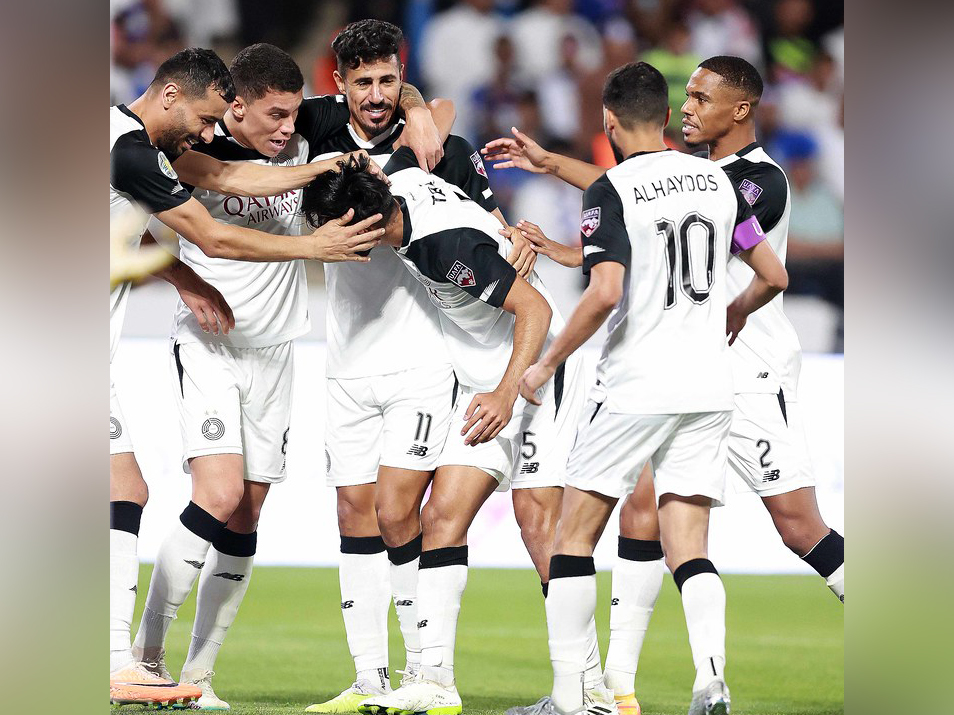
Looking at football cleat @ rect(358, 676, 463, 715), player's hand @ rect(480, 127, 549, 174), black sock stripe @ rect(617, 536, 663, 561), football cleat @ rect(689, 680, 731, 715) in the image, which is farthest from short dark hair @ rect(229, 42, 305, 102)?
football cleat @ rect(689, 680, 731, 715)

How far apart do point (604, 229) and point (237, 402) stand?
147 centimetres

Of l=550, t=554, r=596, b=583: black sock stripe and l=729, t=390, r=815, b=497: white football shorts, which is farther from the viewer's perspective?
l=729, t=390, r=815, b=497: white football shorts

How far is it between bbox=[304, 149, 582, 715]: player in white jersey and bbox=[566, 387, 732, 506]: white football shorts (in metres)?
0.28

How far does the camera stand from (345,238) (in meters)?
3.42

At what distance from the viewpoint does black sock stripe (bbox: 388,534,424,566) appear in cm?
373

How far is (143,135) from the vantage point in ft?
11.6

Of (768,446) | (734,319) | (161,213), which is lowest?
(768,446)

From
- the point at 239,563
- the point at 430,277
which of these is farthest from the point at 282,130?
the point at 239,563

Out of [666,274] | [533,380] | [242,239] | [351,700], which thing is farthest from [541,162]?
[351,700]

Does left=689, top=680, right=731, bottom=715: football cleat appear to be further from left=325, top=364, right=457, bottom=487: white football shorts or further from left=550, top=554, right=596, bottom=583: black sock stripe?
left=325, top=364, right=457, bottom=487: white football shorts

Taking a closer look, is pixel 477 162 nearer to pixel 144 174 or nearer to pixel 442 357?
pixel 442 357
